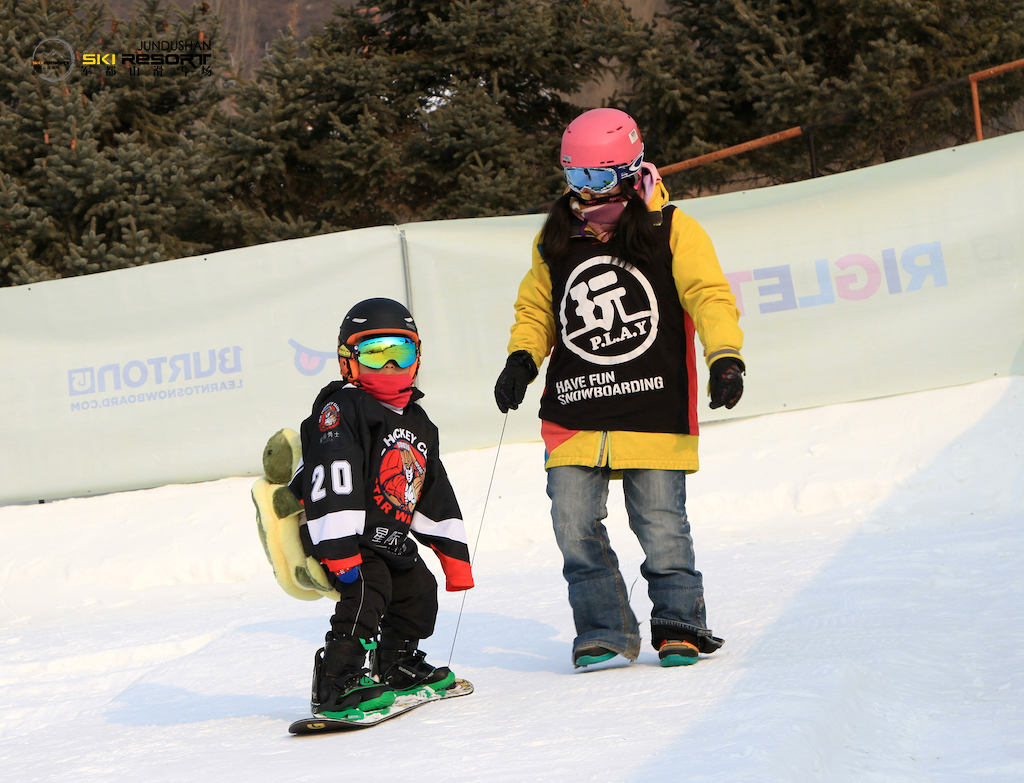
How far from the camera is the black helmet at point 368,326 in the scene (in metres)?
3.12

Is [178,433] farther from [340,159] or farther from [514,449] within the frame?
[340,159]

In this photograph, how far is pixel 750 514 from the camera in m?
5.92

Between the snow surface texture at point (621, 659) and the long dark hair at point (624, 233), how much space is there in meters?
1.26

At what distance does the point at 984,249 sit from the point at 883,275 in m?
0.60

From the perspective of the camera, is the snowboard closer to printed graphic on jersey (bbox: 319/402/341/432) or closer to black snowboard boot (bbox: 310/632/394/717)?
black snowboard boot (bbox: 310/632/394/717)

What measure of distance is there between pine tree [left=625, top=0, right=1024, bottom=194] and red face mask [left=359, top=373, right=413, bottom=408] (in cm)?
794

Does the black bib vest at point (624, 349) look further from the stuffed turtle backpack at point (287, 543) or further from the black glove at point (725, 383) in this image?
the stuffed turtle backpack at point (287, 543)

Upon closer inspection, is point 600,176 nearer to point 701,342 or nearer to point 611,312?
point 611,312
